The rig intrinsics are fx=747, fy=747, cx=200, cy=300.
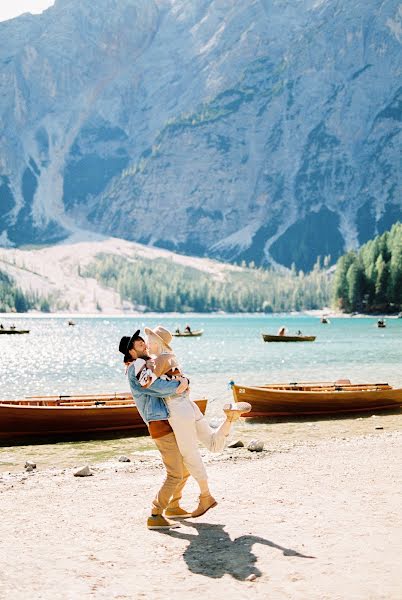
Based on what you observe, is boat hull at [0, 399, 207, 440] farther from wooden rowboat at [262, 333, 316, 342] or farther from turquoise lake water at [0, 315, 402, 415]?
wooden rowboat at [262, 333, 316, 342]

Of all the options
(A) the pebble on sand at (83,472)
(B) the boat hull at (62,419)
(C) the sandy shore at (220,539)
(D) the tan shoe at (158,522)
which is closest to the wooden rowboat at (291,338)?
(B) the boat hull at (62,419)

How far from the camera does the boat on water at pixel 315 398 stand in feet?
113

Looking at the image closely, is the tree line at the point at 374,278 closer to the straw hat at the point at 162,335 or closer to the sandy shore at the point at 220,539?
the sandy shore at the point at 220,539

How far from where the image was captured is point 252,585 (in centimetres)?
997

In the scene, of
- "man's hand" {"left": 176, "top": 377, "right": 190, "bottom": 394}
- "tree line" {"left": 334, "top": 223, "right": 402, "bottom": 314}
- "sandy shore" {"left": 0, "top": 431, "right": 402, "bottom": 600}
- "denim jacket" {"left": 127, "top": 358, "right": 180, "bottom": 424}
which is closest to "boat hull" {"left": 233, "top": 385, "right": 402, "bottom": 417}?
"sandy shore" {"left": 0, "top": 431, "right": 402, "bottom": 600}

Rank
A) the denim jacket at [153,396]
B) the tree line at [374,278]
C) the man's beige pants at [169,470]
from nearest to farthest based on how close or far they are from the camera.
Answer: the denim jacket at [153,396] → the man's beige pants at [169,470] → the tree line at [374,278]

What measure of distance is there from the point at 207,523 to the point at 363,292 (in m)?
174

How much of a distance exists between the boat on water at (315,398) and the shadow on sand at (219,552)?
2144 centimetres

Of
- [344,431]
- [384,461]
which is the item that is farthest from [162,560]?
[344,431]

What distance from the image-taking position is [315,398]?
116 feet

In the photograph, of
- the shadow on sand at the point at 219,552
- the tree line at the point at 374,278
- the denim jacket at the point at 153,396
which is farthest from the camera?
the tree line at the point at 374,278

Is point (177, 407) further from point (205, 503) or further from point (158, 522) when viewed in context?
point (158, 522)

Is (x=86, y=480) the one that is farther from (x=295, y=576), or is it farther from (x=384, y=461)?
(x=295, y=576)

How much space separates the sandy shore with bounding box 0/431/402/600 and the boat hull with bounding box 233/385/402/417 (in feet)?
51.6
